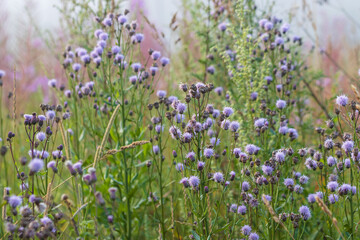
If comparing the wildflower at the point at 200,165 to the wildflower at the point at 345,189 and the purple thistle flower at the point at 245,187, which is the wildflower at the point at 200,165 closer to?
the purple thistle flower at the point at 245,187

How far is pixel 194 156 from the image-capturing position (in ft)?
5.96

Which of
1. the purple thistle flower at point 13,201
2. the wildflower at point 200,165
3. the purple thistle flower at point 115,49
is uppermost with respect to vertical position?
the purple thistle flower at point 115,49

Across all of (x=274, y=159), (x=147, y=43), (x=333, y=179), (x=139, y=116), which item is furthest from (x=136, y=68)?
(x=147, y=43)

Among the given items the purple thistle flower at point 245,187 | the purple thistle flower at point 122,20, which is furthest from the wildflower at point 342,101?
the purple thistle flower at point 122,20

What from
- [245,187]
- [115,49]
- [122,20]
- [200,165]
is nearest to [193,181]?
[200,165]

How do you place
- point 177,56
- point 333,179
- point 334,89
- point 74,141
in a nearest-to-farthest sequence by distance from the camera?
point 333,179 < point 74,141 < point 334,89 < point 177,56

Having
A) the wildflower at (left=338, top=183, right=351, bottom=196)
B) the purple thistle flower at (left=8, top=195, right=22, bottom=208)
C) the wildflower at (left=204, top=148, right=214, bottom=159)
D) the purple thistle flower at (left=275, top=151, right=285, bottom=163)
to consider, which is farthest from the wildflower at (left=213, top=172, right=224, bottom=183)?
the purple thistle flower at (left=8, top=195, right=22, bottom=208)

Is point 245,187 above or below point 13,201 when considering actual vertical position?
below

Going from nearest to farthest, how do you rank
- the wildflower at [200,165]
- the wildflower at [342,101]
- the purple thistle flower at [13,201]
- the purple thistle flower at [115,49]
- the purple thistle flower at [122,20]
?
1. the purple thistle flower at [13,201]
2. the wildflower at [200,165]
3. the wildflower at [342,101]
4. the purple thistle flower at [115,49]
5. the purple thistle flower at [122,20]

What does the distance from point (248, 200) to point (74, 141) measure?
148 centimetres

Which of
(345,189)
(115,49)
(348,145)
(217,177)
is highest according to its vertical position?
(115,49)

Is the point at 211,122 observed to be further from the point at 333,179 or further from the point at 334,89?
the point at 334,89

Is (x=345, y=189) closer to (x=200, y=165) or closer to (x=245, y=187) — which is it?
(x=245, y=187)

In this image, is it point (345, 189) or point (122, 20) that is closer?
point (345, 189)
